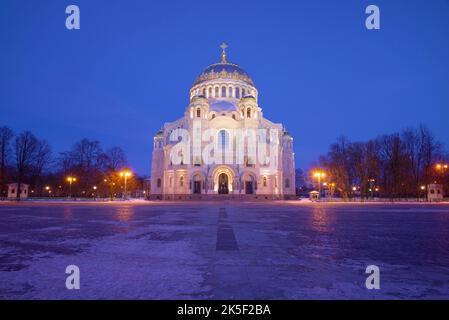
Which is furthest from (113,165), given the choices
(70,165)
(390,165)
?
(390,165)

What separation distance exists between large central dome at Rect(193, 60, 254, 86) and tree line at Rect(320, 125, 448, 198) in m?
26.5

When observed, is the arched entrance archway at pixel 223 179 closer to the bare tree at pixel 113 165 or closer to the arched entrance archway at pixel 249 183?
the arched entrance archway at pixel 249 183

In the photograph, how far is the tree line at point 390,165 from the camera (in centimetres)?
5625

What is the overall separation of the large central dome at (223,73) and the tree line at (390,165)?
87.0 ft

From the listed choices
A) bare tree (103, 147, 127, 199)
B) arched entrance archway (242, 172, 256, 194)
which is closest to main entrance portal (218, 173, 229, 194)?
arched entrance archway (242, 172, 256, 194)

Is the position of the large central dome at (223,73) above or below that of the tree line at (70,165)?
above

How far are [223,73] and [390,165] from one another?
129ft

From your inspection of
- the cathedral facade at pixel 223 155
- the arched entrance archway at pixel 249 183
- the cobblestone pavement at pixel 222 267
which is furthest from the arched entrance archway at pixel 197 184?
the cobblestone pavement at pixel 222 267

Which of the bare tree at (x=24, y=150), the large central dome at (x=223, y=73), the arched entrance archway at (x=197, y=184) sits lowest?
the arched entrance archway at (x=197, y=184)

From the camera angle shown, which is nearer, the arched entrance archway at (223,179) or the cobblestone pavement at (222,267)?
the cobblestone pavement at (222,267)

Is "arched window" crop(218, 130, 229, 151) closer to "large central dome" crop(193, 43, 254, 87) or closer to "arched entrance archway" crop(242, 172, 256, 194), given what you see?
"arched entrance archway" crop(242, 172, 256, 194)

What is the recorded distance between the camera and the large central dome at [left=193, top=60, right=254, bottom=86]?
2724 inches

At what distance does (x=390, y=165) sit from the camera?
58844mm

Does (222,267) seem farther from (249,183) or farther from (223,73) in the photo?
(223,73)
